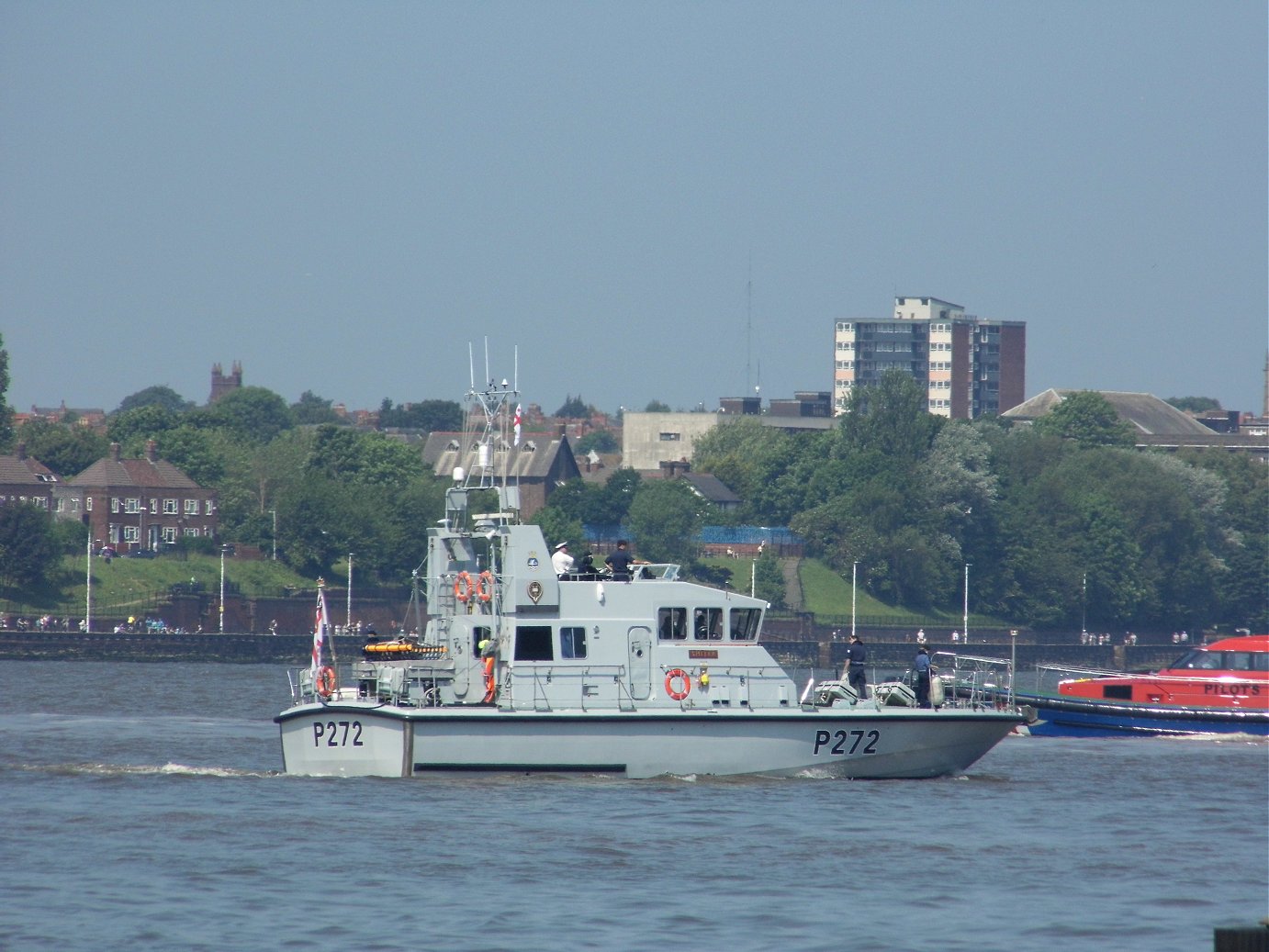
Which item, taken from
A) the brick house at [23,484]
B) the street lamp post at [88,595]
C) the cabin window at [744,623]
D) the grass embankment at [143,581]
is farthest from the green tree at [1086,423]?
the cabin window at [744,623]

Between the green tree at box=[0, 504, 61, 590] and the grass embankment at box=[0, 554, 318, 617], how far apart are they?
0.74 m

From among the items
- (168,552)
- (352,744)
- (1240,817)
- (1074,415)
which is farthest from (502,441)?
(1074,415)

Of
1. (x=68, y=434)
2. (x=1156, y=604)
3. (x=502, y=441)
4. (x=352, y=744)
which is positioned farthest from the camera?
(x=68, y=434)

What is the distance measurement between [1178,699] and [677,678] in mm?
18827

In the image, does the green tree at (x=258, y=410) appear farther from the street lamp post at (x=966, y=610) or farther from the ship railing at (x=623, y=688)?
the ship railing at (x=623, y=688)

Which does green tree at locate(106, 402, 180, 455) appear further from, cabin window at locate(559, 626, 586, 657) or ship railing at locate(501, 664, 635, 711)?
ship railing at locate(501, 664, 635, 711)

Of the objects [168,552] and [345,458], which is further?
[345,458]

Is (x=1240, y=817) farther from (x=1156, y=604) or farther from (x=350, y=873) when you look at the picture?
(x=1156, y=604)

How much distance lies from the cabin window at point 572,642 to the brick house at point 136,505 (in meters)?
85.4

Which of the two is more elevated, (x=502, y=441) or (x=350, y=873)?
(x=502, y=441)

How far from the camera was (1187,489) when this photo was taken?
12812 centimetres

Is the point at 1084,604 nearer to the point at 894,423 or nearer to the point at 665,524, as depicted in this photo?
the point at 894,423

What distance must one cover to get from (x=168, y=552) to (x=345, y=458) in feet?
66.4

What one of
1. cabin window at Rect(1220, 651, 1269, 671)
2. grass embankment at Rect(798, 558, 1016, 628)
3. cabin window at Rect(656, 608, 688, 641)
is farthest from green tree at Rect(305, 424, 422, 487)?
cabin window at Rect(656, 608, 688, 641)
